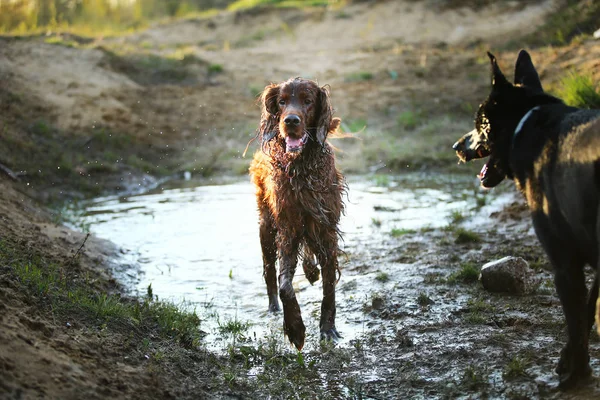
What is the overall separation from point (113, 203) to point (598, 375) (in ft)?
28.1

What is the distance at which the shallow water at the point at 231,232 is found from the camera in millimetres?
6371

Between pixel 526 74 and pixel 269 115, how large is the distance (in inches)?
85.5

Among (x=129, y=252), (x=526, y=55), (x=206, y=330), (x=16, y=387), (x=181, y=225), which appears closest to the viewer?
(x=16, y=387)

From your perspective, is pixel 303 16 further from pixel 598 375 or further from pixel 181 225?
pixel 598 375

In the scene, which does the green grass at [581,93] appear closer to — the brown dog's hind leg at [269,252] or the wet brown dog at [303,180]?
the wet brown dog at [303,180]

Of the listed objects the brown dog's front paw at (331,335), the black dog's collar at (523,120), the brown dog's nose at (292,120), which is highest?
the brown dog's nose at (292,120)

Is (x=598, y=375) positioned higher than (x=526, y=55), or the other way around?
(x=526, y=55)

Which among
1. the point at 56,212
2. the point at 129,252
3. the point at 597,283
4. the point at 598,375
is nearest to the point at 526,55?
the point at 597,283

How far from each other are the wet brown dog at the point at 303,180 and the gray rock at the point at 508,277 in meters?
1.42

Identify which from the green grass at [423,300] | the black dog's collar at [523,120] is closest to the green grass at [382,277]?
the green grass at [423,300]

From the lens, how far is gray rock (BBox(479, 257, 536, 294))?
5.81 m

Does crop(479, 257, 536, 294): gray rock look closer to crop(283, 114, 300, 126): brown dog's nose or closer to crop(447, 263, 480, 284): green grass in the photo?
crop(447, 263, 480, 284): green grass

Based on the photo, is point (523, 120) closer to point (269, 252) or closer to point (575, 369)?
point (575, 369)

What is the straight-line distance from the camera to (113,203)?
10.9 meters
